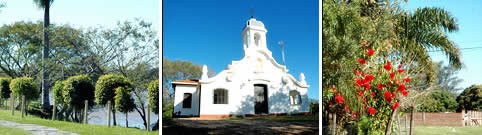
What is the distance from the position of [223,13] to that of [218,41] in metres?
0.55

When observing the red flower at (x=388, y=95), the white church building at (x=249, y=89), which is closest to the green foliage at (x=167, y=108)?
the white church building at (x=249, y=89)

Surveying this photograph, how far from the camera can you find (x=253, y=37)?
4.74 metres

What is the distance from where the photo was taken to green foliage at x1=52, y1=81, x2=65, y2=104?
138 inches

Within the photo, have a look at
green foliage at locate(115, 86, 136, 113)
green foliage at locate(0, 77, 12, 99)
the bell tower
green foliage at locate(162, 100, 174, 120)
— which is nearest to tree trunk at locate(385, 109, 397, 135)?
the bell tower

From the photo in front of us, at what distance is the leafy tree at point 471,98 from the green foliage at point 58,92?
729 centimetres

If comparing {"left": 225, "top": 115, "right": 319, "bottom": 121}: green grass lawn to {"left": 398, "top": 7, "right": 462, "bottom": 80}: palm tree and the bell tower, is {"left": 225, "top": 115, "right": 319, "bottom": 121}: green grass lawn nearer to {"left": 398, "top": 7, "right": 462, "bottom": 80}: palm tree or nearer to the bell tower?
the bell tower

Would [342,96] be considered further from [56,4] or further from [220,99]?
[56,4]

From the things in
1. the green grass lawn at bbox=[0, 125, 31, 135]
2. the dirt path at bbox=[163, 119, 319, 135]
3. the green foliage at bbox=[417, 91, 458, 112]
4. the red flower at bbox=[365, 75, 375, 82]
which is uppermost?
the red flower at bbox=[365, 75, 375, 82]

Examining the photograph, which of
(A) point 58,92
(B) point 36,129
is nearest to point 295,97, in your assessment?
(A) point 58,92

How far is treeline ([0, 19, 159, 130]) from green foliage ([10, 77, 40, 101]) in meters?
0.03

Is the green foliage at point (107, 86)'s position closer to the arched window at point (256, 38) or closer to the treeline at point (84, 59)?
the treeline at point (84, 59)

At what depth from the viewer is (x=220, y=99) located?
4.47m

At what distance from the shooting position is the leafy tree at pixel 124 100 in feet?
11.6

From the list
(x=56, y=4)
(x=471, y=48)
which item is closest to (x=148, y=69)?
(x=56, y=4)
